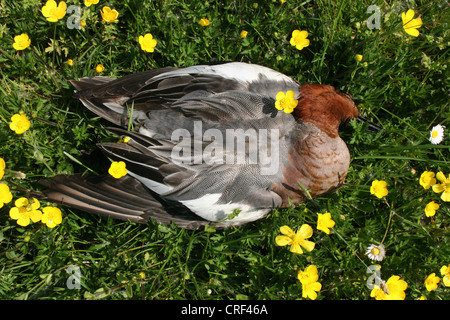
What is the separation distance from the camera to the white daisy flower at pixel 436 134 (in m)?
3.46

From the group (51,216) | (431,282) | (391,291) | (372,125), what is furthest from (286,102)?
(51,216)

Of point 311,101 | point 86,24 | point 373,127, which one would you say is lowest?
point 373,127

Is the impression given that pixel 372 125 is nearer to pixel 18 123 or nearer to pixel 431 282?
pixel 431 282

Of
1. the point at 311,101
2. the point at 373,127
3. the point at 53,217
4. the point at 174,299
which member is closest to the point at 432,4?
the point at 373,127

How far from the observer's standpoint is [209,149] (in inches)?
112

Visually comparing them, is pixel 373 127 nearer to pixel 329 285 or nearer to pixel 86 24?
pixel 329 285

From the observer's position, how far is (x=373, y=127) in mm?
3547

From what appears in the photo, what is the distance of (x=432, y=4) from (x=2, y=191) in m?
4.20

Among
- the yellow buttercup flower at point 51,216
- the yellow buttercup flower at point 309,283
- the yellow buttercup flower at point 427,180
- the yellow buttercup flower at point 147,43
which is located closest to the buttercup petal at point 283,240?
the yellow buttercup flower at point 309,283

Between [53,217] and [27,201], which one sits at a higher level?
[27,201]

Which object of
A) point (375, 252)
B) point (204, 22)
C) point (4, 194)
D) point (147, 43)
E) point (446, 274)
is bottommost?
point (446, 274)

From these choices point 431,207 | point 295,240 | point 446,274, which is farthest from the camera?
point 431,207

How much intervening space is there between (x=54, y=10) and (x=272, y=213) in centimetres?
255

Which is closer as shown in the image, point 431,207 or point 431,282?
point 431,282
